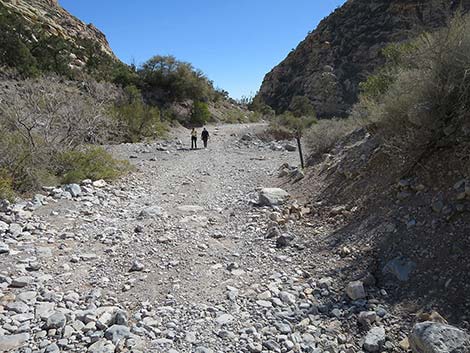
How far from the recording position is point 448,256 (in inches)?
136

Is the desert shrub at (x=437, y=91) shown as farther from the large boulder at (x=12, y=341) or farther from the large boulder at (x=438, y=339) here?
the large boulder at (x=12, y=341)

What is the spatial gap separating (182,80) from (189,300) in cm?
2862

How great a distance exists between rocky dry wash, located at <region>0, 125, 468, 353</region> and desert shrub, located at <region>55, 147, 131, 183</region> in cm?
78

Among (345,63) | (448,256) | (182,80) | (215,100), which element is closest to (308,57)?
(345,63)

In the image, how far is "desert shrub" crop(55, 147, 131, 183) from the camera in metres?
8.02

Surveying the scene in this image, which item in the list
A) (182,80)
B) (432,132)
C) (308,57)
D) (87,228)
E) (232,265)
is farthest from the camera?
(308,57)

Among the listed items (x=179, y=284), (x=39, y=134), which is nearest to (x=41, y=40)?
(x=39, y=134)

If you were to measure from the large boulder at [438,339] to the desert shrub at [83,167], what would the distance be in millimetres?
7469

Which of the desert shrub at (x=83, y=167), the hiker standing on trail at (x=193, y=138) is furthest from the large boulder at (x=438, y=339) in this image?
the hiker standing on trail at (x=193, y=138)

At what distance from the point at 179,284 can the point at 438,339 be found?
2629 mm

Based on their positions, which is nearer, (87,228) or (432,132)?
(432,132)

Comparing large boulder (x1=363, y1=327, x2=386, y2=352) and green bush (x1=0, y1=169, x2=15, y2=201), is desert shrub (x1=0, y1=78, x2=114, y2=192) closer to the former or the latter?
green bush (x1=0, y1=169, x2=15, y2=201)

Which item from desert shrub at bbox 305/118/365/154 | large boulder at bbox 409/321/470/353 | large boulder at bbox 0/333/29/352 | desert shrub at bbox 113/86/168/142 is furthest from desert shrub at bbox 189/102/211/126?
large boulder at bbox 409/321/470/353

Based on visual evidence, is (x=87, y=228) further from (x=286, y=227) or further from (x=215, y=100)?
(x=215, y=100)
